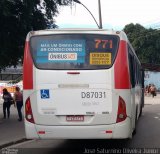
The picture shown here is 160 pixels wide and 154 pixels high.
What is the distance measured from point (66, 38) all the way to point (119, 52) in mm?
1301

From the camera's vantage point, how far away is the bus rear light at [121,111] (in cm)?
1061

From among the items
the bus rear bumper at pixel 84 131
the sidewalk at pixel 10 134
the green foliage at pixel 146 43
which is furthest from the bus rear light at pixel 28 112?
the green foliage at pixel 146 43

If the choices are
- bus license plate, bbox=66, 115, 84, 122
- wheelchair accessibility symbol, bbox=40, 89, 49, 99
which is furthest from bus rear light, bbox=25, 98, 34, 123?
bus license plate, bbox=66, 115, 84, 122

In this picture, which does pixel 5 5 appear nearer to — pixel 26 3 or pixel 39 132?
pixel 26 3

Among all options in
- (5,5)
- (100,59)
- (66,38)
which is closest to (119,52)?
(100,59)

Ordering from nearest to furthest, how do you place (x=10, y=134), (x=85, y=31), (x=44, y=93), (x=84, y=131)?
(x=84, y=131)
(x=44, y=93)
(x=85, y=31)
(x=10, y=134)

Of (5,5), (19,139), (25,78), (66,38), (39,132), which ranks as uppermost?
(5,5)

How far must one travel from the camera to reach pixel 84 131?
10.5 m

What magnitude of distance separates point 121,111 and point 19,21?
911 centimetres

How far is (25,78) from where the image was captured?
1095 centimetres

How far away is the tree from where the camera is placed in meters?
18.0

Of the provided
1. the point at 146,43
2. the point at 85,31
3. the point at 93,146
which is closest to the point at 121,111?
the point at 85,31

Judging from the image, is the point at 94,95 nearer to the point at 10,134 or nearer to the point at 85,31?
the point at 85,31

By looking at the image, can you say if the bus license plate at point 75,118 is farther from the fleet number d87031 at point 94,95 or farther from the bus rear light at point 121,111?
the bus rear light at point 121,111
